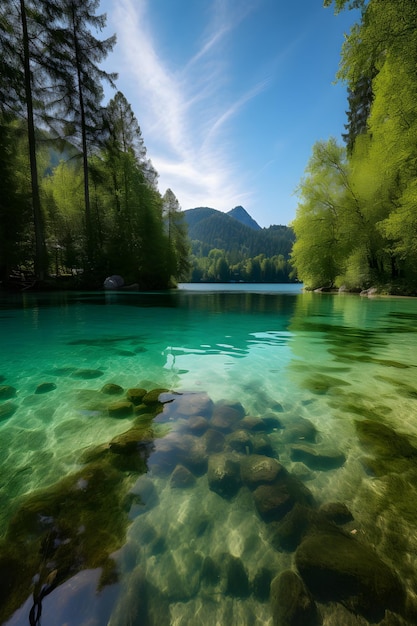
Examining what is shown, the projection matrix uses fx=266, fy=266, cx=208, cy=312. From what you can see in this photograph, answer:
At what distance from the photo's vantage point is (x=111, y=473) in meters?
2.13

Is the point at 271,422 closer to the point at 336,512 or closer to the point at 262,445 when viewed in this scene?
the point at 262,445

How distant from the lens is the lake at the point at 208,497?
1.26 meters

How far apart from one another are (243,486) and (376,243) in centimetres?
2527

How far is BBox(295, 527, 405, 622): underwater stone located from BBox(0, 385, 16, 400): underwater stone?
384 cm

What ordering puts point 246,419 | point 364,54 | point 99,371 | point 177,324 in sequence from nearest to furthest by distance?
point 246,419 → point 99,371 → point 177,324 → point 364,54

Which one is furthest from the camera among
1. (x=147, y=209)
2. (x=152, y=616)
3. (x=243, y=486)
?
(x=147, y=209)

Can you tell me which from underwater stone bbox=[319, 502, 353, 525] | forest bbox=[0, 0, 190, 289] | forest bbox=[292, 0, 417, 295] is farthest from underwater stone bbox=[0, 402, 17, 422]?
forest bbox=[0, 0, 190, 289]

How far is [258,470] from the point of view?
2.15 meters

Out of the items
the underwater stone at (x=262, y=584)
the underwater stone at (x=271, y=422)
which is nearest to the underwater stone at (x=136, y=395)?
the underwater stone at (x=271, y=422)

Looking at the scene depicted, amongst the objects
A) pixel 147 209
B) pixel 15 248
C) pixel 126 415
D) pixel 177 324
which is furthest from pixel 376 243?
pixel 15 248

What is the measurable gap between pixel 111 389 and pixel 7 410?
1205 mm

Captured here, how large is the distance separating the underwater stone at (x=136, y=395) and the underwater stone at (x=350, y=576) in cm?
246

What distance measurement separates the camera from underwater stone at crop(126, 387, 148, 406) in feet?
11.4

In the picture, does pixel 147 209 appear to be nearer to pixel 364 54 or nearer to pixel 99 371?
pixel 364 54
